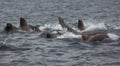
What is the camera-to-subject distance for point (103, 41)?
2109 cm

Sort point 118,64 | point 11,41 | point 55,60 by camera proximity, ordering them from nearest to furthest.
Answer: point 118,64 < point 55,60 < point 11,41

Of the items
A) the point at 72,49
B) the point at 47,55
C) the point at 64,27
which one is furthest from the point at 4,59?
the point at 64,27

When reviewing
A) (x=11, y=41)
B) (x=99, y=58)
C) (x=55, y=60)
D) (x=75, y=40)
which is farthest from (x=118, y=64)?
(x=11, y=41)

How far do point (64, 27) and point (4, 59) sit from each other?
10.2 meters

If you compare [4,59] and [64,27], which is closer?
[4,59]

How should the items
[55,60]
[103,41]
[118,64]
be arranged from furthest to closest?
[103,41] → [55,60] → [118,64]

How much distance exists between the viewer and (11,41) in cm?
2259

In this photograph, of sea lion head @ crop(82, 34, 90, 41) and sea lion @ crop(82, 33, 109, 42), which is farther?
sea lion head @ crop(82, 34, 90, 41)

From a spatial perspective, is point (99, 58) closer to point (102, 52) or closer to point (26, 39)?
point (102, 52)

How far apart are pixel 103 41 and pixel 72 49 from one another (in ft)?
7.36

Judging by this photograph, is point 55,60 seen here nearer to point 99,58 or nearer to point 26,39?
point 99,58

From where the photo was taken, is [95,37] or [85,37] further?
[85,37]

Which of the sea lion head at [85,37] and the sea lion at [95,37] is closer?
the sea lion at [95,37]

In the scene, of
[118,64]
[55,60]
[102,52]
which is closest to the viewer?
[118,64]
